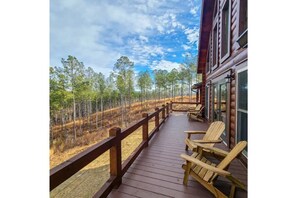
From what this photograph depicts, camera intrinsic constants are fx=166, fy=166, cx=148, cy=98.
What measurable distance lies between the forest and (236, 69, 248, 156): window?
1506 cm

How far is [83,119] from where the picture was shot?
24.0 m

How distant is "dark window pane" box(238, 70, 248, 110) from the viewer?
299 centimetres

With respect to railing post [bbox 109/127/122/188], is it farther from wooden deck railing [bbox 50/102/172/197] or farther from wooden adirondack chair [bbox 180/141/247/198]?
wooden adirondack chair [bbox 180/141/247/198]

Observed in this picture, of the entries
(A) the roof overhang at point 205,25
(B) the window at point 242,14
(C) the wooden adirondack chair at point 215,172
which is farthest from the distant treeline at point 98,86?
(C) the wooden adirondack chair at point 215,172

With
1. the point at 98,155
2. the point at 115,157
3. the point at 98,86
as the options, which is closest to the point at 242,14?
the point at 115,157

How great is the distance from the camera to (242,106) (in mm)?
3152

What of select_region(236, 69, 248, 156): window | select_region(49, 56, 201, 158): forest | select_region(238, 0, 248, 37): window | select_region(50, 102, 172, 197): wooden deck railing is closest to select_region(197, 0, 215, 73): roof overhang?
select_region(238, 0, 248, 37): window

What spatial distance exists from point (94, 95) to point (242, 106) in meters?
23.5

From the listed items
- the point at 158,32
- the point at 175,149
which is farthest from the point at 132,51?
the point at 175,149

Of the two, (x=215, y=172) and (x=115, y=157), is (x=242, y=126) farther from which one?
(x=115, y=157)
